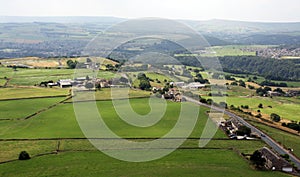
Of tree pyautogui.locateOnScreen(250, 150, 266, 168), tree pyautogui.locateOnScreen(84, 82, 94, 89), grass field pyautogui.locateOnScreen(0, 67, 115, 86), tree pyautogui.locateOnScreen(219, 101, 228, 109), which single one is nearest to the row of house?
tree pyautogui.locateOnScreen(219, 101, 228, 109)

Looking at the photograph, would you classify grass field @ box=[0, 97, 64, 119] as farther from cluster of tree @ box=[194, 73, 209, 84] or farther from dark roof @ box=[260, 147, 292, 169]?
cluster of tree @ box=[194, 73, 209, 84]

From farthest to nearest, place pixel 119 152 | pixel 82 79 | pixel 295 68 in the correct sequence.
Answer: pixel 295 68 → pixel 82 79 → pixel 119 152

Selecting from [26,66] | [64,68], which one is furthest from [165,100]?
[26,66]

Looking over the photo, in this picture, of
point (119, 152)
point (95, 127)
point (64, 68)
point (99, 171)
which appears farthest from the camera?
point (64, 68)

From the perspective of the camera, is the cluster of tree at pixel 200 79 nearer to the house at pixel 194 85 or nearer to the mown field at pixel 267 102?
the house at pixel 194 85

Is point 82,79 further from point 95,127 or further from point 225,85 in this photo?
point 95,127

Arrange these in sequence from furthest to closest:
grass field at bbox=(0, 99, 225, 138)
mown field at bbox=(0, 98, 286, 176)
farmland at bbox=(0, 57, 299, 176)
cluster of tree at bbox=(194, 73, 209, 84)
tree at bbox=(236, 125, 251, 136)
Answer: cluster of tree at bbox=(194, 73, 209, 84) → tree at bbox=(236, 125, 251, 136) → grass field at bbox=(0, 99, 225, 138) → farmland at bbox=(0, 57, 299, 176) → mown field at bbox=(0, 98, 286, 176)

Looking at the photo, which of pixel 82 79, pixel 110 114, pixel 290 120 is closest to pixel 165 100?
pixel 110 114

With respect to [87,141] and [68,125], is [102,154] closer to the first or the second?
[87,141]

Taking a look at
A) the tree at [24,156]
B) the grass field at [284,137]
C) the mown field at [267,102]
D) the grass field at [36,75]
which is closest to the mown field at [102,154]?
the tree at [24,156]

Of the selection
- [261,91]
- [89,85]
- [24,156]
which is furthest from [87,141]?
[261,91]

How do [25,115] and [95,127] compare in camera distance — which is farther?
[25,115]
